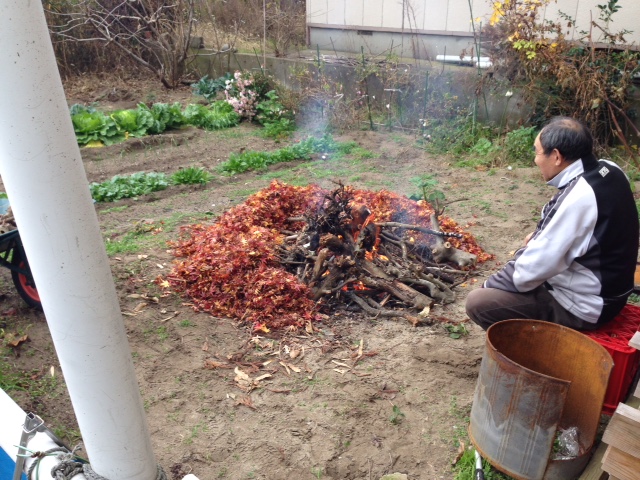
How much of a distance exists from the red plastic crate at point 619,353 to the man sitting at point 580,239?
0.09m

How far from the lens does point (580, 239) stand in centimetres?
327

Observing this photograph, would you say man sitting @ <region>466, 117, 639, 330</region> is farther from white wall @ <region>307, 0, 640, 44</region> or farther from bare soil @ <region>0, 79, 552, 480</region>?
white wall @ <region>307, 0, 640, 44</region>

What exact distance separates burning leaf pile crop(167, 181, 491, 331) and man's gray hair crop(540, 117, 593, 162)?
1916 mm

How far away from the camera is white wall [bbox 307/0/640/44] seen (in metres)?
9.18

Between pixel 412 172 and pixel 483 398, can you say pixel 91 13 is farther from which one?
pixel 483 398

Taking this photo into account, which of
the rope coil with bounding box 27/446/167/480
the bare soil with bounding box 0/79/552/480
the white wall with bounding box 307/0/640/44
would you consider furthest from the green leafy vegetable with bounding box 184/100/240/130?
the rope coil with bounding box 27/446/167/480

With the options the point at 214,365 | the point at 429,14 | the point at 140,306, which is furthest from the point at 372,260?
the point at 429,14

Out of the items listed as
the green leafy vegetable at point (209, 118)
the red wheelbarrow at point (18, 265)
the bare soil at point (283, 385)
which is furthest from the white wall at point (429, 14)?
the red wheelbarrow at point (18, 265)

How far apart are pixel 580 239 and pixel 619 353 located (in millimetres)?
679

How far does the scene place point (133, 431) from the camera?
2.10 metres

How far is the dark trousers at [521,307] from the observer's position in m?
3.53

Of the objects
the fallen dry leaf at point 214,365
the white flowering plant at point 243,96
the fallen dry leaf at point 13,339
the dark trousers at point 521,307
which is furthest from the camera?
the white flowering plant at point 243,96

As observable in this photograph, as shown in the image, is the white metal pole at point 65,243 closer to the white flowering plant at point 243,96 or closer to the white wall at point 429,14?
the white wall at point 429,14

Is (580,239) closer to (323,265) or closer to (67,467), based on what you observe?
(323,265)
